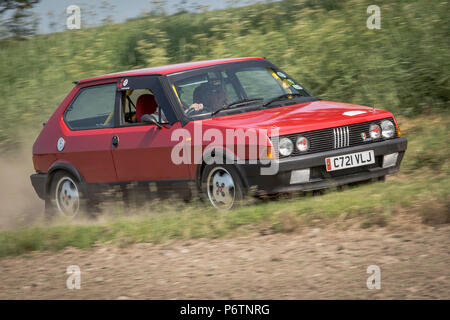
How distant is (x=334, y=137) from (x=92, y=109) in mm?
3395

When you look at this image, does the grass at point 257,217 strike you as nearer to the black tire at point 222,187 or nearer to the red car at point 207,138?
the black tire at point 222,187

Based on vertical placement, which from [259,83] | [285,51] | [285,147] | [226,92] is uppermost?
[285,51]

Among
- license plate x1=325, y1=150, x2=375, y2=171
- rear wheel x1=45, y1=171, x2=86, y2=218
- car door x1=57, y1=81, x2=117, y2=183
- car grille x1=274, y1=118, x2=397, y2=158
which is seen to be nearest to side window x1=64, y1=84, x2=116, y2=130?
car door x1=57, y1=81, x2=117, y2=183

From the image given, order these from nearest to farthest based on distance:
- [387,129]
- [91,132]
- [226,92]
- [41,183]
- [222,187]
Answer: [222,187]
[387,129]
[226,92]
[91,132]
[41,183]

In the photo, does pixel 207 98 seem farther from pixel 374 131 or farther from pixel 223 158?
pixel 374 131

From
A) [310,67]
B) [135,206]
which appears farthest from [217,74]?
[310,67]

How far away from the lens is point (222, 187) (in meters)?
7.06

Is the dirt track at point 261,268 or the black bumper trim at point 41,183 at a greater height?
the black bumper trim at point 41,183

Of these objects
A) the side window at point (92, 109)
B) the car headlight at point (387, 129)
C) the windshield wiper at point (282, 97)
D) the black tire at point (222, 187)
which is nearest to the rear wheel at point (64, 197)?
the side window at point (92, 109)

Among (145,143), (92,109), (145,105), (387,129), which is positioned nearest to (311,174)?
(387,129)

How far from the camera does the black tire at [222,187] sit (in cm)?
685

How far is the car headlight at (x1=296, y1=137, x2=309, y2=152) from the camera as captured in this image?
6.71 metres

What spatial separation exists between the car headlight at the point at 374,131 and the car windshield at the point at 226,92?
109cm

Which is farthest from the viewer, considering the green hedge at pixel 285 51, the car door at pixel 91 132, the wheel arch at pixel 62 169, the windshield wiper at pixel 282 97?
the green hedge at pixel 285 51
